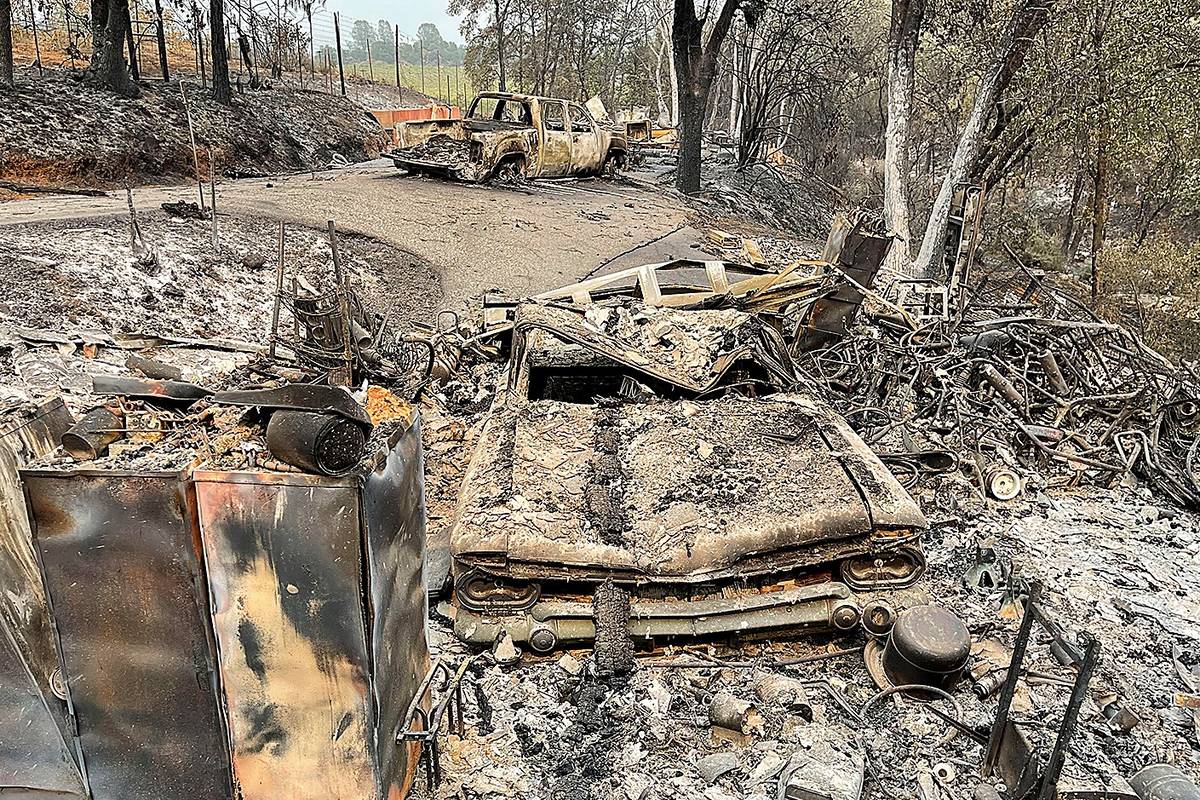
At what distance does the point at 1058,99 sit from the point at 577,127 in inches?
394

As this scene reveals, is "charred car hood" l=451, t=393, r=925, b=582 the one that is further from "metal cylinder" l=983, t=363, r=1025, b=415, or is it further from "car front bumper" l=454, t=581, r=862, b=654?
"metal cylinder" l=983, t=363, r=1025, b=415

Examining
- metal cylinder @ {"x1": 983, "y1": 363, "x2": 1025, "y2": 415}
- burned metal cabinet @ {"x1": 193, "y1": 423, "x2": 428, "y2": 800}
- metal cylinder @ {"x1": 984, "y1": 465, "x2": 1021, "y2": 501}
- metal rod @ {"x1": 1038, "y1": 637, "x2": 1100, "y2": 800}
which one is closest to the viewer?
burned metal cabinet @ {"x1": 193, "y1": 423, "x2": 428, "y2": 800}

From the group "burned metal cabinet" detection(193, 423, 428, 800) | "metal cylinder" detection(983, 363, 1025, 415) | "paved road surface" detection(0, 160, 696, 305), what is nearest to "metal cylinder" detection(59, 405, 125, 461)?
"burned metal cabinet" detection(193, 423, 428, 800)

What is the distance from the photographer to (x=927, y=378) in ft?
23.3

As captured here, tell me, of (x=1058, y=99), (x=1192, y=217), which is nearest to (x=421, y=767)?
(x=1058, y=99)

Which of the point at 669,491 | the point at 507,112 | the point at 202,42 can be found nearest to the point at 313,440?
the point at 669,491

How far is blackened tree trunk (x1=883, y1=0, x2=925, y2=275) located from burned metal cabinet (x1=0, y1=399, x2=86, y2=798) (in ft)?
40.0

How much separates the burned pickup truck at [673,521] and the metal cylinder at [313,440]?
1.50 m

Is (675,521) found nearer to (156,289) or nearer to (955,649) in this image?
(955,649)

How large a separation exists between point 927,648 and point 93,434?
3479 millimetres

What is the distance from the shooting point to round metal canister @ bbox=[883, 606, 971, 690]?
3.41 metres

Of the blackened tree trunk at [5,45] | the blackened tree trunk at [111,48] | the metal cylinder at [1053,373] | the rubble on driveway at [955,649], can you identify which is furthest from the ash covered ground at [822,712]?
the blackened tree trunk at [111,48]

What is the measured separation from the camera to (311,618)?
2.29 metres

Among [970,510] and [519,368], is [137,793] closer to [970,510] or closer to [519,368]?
[519,368]
